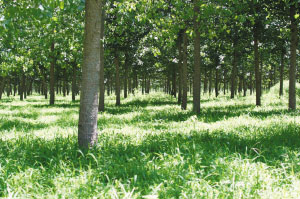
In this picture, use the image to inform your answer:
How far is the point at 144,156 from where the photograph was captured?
3787 millimetres

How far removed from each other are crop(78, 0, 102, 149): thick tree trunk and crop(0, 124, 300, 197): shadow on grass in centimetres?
45

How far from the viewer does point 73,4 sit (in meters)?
3.60

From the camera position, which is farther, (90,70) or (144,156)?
(90,70)

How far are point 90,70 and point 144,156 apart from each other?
175 centimetres

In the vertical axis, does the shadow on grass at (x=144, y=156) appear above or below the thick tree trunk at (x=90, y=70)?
below

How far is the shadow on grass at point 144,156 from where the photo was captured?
3072 millimetres

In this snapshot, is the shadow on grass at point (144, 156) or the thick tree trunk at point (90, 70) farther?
the thick tree trunk at point (90, 70)

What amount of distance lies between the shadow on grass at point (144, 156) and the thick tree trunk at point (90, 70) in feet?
1.48

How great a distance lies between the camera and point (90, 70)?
159 inches

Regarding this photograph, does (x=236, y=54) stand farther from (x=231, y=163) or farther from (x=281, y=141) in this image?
(x=231, y=163)

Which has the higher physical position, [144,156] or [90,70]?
[90,70]

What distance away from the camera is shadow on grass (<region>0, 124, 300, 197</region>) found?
3.07 m

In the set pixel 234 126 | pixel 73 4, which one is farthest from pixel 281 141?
pixel 73 4

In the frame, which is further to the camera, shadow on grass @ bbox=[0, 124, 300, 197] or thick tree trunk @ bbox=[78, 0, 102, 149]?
thick tree trunk @ bbox=[78, 0, 102, 149]
